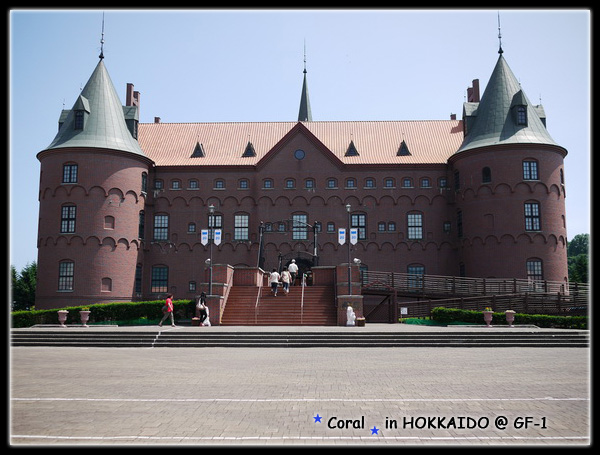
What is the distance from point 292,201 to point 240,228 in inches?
175

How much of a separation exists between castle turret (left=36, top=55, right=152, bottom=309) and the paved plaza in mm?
22458

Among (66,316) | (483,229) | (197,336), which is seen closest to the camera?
(197,336)

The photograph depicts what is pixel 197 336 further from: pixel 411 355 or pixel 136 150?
pixel 136 150

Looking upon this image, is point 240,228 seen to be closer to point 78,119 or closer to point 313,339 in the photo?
point 78,119

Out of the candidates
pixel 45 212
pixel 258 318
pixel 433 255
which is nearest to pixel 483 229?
pixel 433 255

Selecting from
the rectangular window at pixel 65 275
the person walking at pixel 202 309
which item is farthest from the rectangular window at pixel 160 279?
the person walking at pixel 202 309

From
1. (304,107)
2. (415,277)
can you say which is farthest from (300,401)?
(304,107)

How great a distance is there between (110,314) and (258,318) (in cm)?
920

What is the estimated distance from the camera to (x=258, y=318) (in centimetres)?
2922

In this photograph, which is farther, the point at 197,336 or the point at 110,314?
the point at 110,314

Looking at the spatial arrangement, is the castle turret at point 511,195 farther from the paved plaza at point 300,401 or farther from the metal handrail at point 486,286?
the paved plaza at point 300,401

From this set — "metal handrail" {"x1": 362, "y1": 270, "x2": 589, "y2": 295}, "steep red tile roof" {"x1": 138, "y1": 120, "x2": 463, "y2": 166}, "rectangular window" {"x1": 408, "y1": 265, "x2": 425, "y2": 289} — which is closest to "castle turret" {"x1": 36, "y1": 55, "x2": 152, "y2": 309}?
"steep red tile roof" {"x1": 138, "y1": 120, "x2": 463, "y2": 166}

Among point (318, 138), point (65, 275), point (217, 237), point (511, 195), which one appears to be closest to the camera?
point (65, 275)

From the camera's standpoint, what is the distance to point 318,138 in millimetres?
46531
